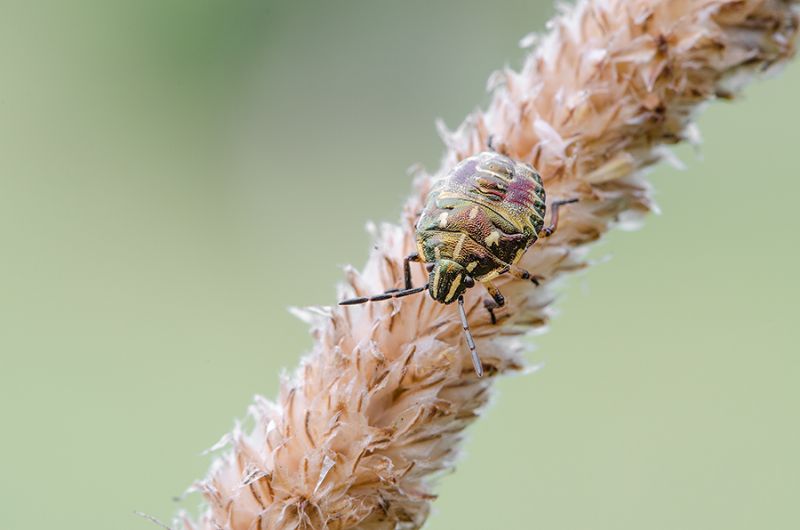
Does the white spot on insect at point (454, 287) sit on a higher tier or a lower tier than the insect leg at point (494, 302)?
higher

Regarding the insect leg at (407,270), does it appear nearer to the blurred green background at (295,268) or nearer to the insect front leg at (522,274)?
the insect front leg at (522,274)

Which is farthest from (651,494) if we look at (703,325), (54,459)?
(54,459)

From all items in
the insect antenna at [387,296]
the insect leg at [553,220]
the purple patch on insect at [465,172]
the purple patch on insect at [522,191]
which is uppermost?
the purple patch on insect at [465,172]

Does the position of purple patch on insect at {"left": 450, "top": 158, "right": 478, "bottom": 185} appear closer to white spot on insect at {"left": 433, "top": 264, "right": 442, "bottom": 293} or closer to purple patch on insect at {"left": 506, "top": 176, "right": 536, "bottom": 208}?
purple patch on insect at {"left": 506, "top": 176, "right": 536, "bottom": 208}

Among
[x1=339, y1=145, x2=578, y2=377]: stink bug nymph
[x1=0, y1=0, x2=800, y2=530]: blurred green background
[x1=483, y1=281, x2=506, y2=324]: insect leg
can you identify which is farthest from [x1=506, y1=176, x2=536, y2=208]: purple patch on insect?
[x1=0, y1=0, x2=800, y2=530]: blurred green background

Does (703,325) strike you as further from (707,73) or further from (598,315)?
(707,73)

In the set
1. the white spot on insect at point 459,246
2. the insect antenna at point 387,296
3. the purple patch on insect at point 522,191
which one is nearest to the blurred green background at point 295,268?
the white spot on insect at point 459,246
